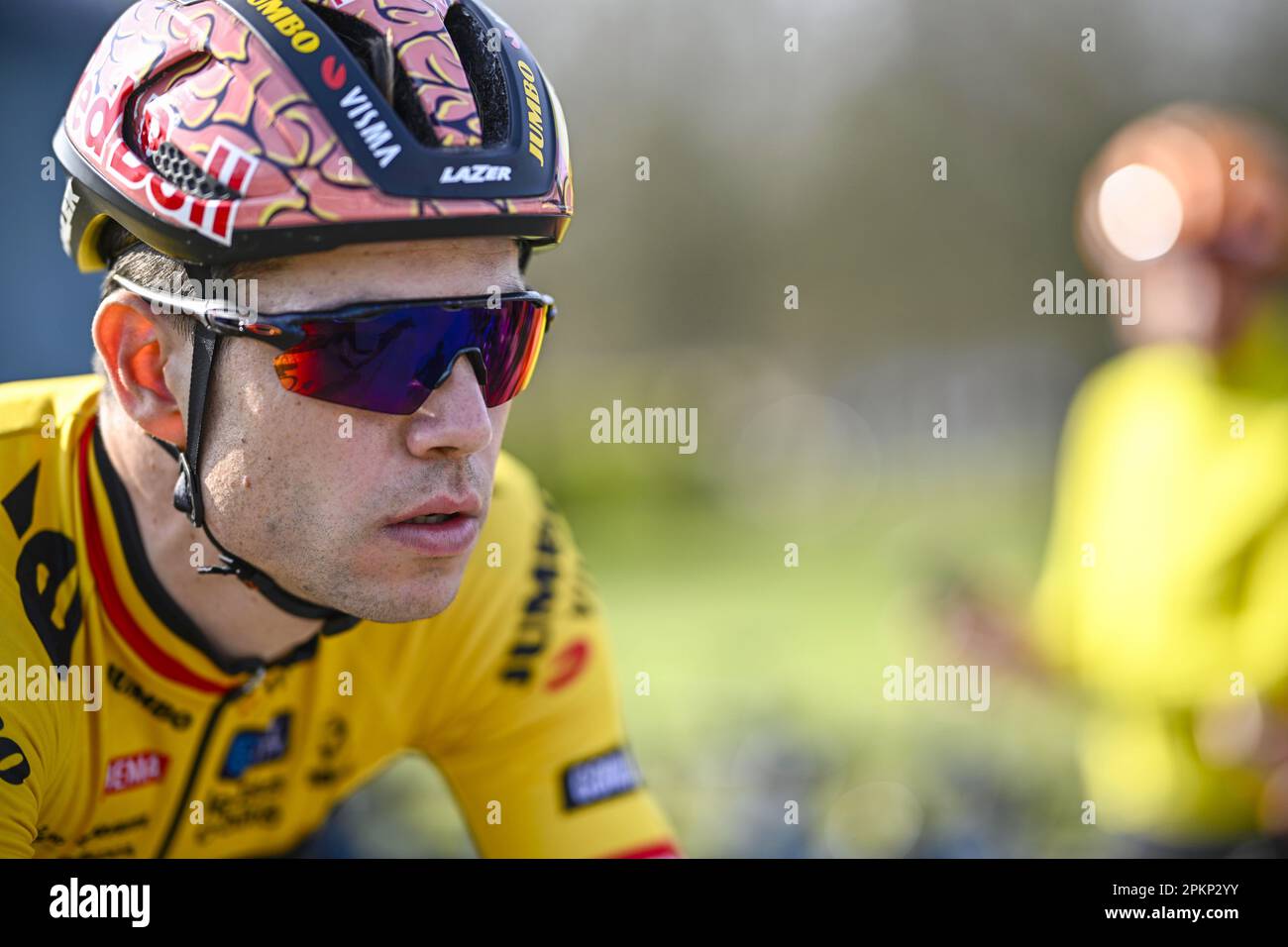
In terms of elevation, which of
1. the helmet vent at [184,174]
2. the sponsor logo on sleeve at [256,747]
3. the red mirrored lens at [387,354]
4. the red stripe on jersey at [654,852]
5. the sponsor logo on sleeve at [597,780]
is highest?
the helmet vent at [184,174]

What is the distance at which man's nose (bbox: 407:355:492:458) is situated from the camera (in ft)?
7.61

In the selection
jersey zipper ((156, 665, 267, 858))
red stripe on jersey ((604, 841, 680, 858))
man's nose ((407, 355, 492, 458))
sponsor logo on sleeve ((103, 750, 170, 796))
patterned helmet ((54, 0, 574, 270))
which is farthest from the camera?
red stripe on jersey ((604, 841, 680, 858))

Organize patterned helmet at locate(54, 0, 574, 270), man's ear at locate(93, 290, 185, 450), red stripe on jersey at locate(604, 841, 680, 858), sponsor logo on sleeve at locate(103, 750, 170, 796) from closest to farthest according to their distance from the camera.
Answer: patterned helmet at locate(54, 0, 574, 270), man's ear at locate(93, 290, 185, 450), sponsor logo on sleeve at locate(103, 750, 170, 796), red stripe on jersey at locate(604, 841, 680, 858)

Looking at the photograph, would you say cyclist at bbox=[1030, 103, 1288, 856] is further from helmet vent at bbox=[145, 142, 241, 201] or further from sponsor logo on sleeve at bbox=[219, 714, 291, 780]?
helmet vent at bbox=[145, 142, 241, 201]

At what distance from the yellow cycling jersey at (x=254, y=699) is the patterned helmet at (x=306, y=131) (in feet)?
1.98

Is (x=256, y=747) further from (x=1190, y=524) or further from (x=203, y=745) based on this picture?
(x=1190, y=524)

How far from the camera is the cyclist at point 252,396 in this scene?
224cm

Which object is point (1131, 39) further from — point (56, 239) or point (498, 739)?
point (498, 739)

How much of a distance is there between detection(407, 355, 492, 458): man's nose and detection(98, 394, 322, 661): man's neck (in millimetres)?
538

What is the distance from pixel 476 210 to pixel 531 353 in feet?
1.10

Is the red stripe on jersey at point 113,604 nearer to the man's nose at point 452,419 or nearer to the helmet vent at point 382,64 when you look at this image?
the man's nose at point 452,419

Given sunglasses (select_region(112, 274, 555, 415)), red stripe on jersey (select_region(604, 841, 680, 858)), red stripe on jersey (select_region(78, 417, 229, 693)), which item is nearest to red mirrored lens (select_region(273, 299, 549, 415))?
sunglasses (select_region(112, 274, 555, 415))

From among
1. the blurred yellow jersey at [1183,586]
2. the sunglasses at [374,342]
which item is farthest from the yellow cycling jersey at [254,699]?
the blurred yellow jersey at [1183,586]

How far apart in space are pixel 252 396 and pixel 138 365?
288mm
